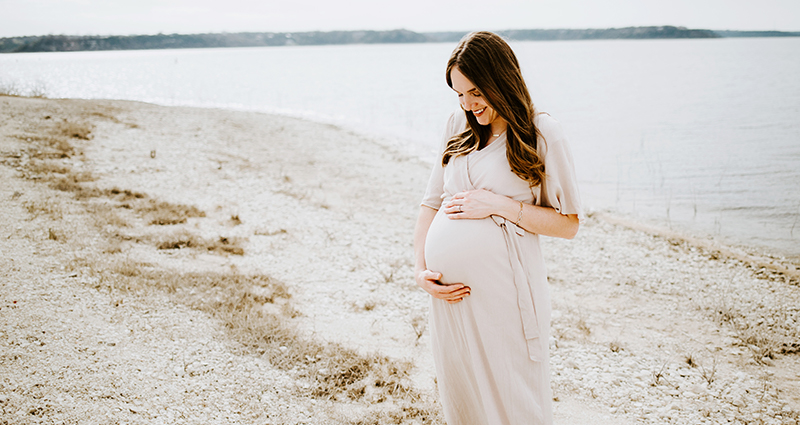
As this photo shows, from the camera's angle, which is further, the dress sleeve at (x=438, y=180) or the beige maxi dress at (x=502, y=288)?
the dress sleeve at (x=438, y=180)

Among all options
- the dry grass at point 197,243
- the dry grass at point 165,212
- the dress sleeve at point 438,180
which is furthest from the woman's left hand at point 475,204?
the dry grass at point 165,212

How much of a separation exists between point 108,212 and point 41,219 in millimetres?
810

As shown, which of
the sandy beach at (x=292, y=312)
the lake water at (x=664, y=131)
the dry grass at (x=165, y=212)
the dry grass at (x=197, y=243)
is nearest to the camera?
the sandy beach at (x=292, y=312)

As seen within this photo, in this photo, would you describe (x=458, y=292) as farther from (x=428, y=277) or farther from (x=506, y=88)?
(x=506, y=88)

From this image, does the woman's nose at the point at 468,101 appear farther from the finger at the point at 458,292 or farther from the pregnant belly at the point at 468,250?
the finger at the point at 458,292

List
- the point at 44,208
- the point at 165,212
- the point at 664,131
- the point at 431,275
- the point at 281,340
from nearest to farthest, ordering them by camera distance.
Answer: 1. the point at 431,275
2. the point at 281,340
3. the point at 44,208
4. the point at 165,212
5. the point at 664,131

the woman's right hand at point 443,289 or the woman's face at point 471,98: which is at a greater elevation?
the woman's face at point 471,98

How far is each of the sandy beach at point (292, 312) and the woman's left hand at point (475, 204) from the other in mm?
1887

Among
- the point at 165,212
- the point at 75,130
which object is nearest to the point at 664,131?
the point at 165,212

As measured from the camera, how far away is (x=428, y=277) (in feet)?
7.29

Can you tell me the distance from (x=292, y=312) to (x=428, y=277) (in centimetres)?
282

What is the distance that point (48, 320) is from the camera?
12.5 ft

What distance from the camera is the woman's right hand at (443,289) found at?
6.90ft

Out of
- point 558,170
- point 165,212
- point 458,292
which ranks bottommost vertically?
point 165,212
